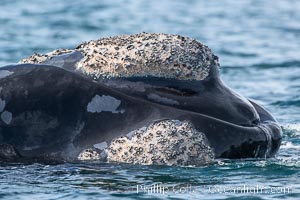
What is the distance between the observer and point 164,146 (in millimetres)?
8547

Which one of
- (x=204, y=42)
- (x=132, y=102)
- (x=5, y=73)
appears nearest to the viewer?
(x=132, y=102)

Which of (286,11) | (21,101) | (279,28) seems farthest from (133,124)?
(286,11)

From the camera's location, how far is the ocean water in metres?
8.23

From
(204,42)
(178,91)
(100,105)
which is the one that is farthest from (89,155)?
(204,42)

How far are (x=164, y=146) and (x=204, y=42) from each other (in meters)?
10.6

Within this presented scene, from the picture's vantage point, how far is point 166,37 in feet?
30.0

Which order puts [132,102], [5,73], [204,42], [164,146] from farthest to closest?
[204,42] < [5,73] < [132,102] < [164,146]

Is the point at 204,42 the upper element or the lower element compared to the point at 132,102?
upper

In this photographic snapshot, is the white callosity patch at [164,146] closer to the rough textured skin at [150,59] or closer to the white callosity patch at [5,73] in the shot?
the rough textured skin at [150,59]

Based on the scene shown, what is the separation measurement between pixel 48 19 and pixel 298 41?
523cm

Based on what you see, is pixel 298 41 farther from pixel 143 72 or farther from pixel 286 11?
pixel 143 72

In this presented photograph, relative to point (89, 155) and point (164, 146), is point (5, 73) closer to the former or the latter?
point (89, 155)

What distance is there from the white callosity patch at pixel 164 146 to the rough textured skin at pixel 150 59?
0.51 metres

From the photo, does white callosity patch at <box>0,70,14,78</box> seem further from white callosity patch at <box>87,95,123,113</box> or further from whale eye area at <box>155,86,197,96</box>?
whale eye area at <box>155,86,197,96</box>
